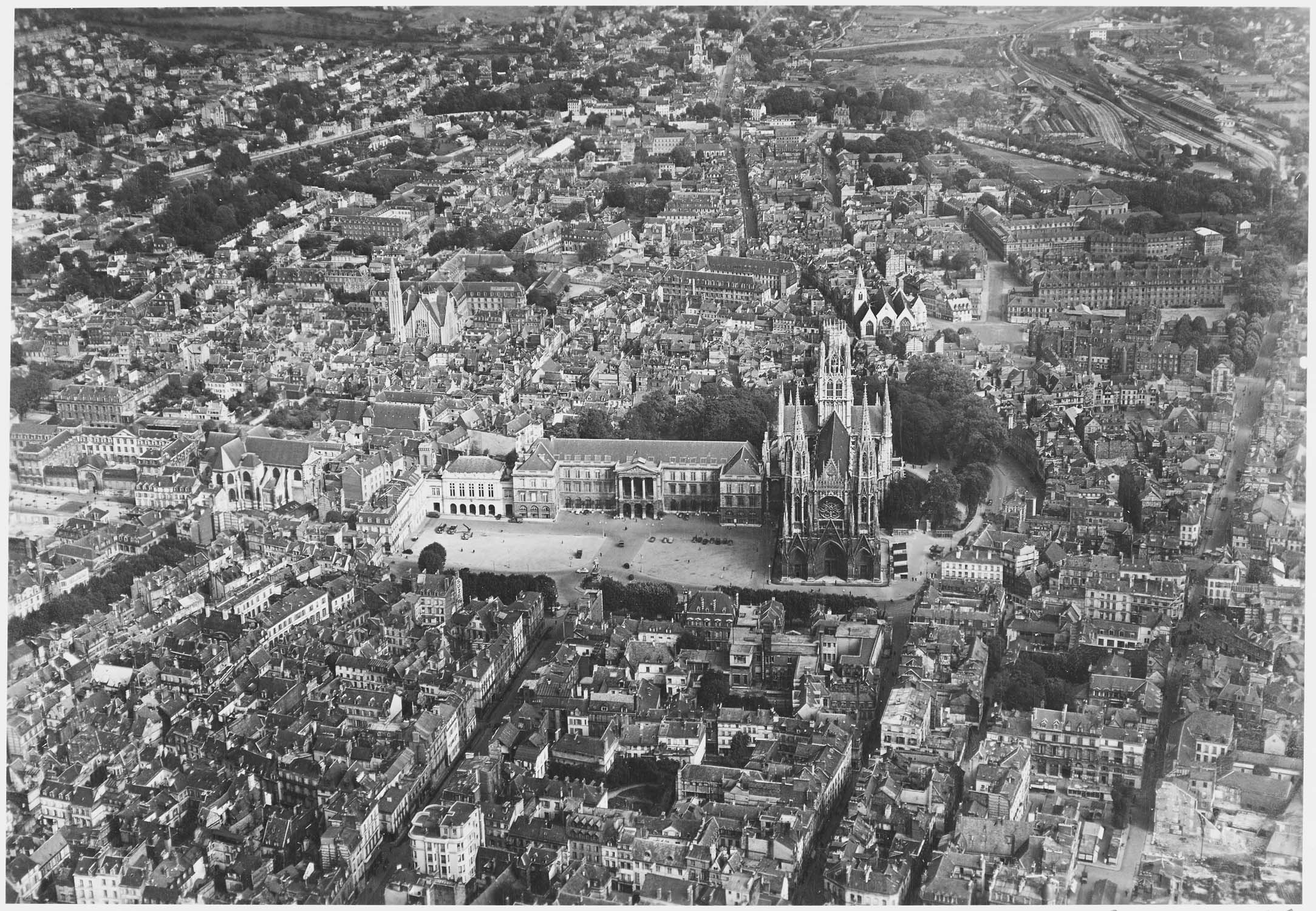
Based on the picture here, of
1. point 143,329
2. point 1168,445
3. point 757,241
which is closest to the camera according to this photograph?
point 1168,445

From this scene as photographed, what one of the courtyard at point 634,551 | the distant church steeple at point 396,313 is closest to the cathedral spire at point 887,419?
the courtyard at point 634,551

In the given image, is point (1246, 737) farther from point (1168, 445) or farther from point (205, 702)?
point (205, 702)

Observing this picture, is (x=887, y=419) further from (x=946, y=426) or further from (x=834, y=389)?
(x=946, y=426)

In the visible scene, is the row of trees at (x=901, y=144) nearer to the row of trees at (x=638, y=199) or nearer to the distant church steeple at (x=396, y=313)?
the row of trees at (x=638, y=199)

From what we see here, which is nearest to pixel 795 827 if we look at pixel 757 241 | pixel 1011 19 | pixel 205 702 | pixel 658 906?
pixel 658 906

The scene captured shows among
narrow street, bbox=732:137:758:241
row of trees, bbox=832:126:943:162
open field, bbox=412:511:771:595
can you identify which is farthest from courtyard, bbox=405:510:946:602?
row of trees, bbox=832:126:943:162

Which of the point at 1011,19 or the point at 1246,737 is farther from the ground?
the point at 1011,19
